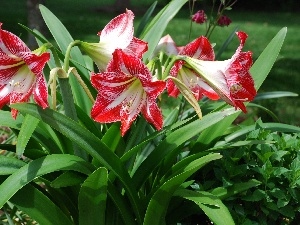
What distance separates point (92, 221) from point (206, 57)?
0.83 metres

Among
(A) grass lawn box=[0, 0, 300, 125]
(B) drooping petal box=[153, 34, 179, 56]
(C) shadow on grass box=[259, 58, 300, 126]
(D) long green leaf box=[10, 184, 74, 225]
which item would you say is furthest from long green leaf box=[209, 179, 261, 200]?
(A) grass lawn box=[0, 0, 300, 125]

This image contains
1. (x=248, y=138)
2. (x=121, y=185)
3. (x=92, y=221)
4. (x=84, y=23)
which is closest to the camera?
(x=92, y=221)

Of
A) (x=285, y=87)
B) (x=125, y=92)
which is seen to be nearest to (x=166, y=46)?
(x=125, y=92)

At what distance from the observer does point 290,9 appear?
21203 mm

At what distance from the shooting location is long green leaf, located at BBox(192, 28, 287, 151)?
9.73ft

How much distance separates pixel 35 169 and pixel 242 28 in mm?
13581

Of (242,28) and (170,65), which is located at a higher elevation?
(170,65)

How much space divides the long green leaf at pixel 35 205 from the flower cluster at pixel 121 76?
0.97 ft

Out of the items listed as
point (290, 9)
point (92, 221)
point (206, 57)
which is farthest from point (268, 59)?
point (290, 9)

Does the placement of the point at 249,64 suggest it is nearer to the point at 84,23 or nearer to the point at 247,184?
the point at 247,184

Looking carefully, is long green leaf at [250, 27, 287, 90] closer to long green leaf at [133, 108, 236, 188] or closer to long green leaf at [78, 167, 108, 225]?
long green leaf at [133, 108, 236, 188]

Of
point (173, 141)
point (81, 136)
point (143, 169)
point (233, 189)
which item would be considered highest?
point (81, 136)

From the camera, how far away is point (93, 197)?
2.46 metres

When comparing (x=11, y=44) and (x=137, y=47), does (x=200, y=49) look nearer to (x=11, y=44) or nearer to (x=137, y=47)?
(x=137, y=47)
